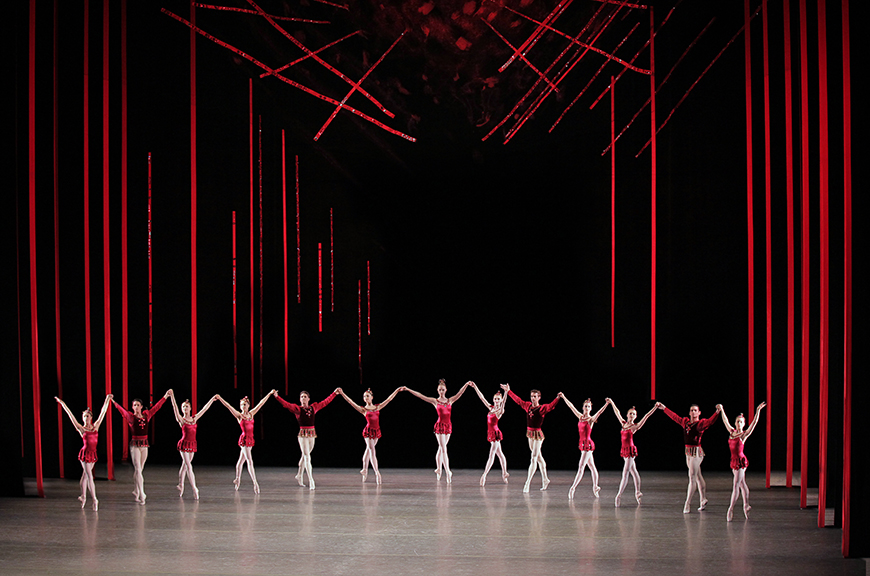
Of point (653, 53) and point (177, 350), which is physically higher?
point (653, 53)

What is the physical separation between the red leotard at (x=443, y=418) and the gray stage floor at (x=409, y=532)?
0.57 meters

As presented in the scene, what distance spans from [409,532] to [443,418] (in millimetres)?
2584

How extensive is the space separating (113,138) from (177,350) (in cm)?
258

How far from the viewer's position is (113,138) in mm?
10734

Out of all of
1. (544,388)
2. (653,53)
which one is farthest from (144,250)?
(653,53)

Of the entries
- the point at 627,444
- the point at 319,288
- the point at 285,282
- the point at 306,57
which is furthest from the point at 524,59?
the point at 627,444

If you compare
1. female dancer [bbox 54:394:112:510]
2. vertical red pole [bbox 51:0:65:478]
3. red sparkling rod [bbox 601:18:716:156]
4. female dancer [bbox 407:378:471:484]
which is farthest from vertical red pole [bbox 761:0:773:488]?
vertical red pole [bbox 51:0:65:478]

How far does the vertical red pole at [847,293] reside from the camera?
6723 mm

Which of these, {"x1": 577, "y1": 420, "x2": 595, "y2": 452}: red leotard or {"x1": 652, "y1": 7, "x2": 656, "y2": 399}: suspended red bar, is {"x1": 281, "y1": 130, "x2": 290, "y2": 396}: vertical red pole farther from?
{"x1": 652, "y1": 7, "x2": 656, "y2": 399}: suspended red bar

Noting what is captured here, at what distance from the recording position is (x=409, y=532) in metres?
7.44

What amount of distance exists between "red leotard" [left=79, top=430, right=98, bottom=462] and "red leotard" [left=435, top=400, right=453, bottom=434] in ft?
11.4

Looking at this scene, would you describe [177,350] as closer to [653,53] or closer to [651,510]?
[651,510]

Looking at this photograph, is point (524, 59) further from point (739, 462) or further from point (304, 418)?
point (739, 462)

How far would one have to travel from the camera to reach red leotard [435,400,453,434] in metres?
9.91
